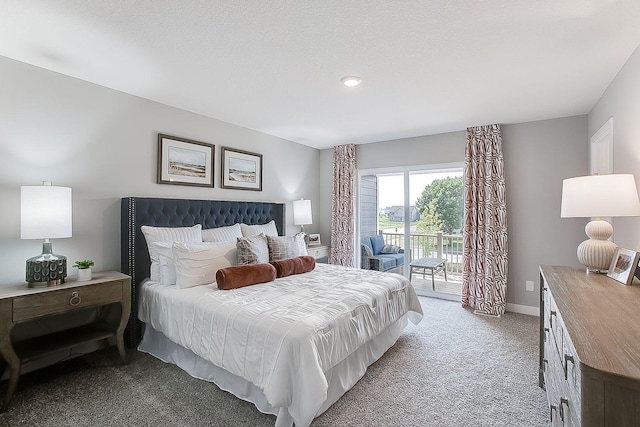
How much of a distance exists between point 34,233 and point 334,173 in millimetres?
4011

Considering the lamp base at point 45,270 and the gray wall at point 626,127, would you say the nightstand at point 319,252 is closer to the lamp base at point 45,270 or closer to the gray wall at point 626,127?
the lamp base at point 45,270

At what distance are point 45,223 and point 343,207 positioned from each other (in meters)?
3.87

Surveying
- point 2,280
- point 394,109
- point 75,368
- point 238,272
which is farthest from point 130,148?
point 394,109

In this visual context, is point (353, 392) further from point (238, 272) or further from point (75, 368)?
point (75, 368)

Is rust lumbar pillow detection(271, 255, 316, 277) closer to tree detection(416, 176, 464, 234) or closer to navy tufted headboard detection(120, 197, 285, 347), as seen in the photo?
navy tufted headboard detection(120, 197, 285, 347)

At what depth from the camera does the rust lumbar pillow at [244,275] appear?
257 cm

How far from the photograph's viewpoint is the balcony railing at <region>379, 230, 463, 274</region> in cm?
459

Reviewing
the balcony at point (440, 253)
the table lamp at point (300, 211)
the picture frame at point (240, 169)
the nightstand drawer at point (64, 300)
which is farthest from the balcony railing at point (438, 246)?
the nightstand drawer at point (64, 300)

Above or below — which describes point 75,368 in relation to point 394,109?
below

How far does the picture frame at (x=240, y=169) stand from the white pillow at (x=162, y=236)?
2.98ft

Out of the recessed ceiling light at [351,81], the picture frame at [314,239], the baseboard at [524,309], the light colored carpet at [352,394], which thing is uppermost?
the recessed ceiling light at [351,81]

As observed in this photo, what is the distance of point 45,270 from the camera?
2.28m

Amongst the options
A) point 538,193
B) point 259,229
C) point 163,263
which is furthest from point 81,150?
point 538,193

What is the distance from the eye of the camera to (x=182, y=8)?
5.82 ft
